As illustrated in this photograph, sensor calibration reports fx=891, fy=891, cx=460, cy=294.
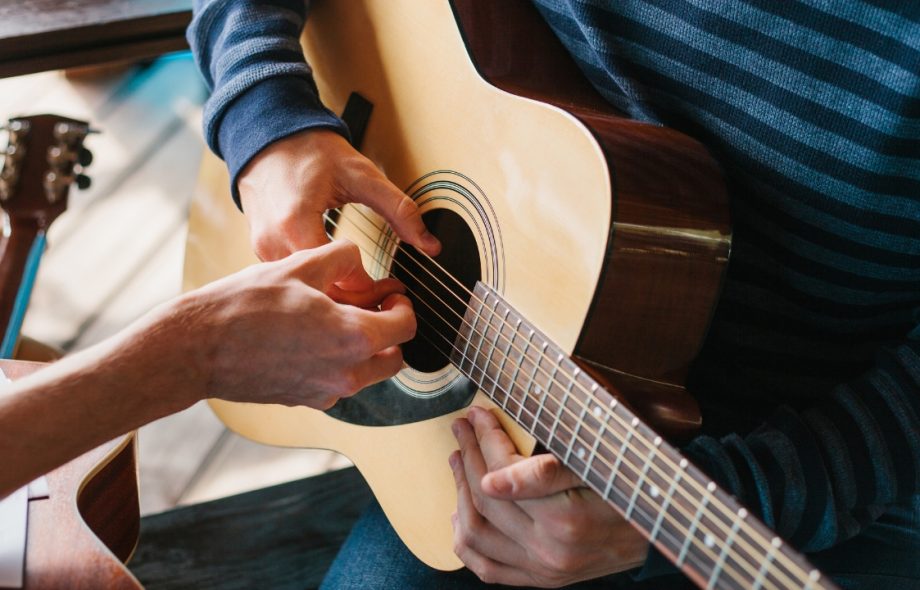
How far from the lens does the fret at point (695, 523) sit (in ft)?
1.89

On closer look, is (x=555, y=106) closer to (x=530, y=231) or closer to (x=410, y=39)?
(x=530, y=231)

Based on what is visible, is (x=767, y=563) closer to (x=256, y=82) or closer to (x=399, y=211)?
(x=399, y=211)

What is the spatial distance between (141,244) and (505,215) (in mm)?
1320

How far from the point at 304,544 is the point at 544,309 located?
0.70m

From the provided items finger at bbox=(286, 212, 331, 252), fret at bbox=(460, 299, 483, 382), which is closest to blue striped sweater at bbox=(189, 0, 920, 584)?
finger at bbox=(286, 212, 331, 252)

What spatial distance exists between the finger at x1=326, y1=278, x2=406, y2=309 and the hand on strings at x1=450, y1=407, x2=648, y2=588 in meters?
0.15

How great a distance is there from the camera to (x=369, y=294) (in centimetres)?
86

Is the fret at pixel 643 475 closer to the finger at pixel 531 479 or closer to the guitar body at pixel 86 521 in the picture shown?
the finger at pixel 531 479

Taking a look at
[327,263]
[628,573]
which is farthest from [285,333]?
[628,573]

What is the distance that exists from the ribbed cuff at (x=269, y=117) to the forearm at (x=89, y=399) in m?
0.30

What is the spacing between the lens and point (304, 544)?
1.27 meters

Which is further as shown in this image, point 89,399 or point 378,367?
point 378,367

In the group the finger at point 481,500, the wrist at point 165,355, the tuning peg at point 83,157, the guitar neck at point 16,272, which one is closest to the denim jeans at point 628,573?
the finger at point 481,500

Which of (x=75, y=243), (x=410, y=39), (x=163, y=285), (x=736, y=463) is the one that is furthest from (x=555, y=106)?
(x=75, y=243)
